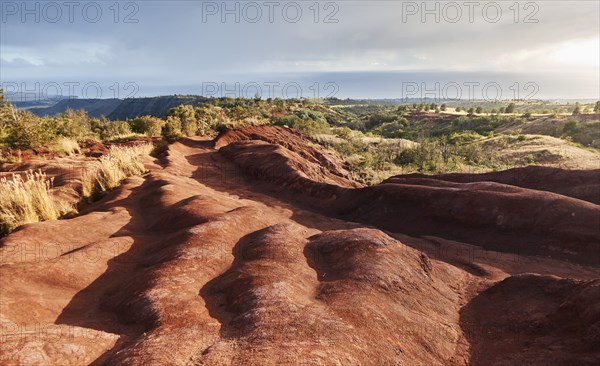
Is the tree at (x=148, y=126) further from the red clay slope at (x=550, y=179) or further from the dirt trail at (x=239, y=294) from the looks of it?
the dirt trail at (x=239, y=294)

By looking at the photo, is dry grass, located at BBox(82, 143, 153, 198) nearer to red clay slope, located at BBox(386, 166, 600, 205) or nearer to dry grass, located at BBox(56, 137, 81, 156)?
dry grass, located at BBox(56, 137, 81, 156)

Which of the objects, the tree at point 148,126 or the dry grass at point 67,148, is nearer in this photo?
the dry grass at point 67,148

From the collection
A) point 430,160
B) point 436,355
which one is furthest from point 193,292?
point 430,160

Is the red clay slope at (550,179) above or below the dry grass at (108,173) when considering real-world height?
below

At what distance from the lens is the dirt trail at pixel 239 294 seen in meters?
3.60

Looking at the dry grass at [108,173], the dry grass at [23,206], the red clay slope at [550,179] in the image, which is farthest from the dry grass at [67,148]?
the red clay slope at [550,179]

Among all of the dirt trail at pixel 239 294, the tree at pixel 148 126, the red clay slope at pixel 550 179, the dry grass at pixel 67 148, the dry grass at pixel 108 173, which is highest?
the tree at pixel 148 126

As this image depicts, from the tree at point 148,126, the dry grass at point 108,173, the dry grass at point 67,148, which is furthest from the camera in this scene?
the tree at point 148,126

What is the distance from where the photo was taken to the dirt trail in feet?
11.8

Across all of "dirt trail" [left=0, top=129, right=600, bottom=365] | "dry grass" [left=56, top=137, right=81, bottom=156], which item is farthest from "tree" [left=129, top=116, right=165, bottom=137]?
"dirt trail" [left=0, top=129, right=600, bottom=365]

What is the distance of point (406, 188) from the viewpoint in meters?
12.5

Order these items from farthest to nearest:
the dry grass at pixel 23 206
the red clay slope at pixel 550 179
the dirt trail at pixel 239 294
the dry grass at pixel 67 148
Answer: the dry grass at pixel 67 148
the red clay slope at pixel 550 179
the dry grass at pixel 23 206
the dirt trail at pixel 239 294

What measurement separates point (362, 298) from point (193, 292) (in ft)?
7.24

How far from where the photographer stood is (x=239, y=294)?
15.4 feet
